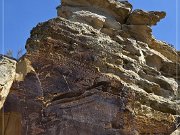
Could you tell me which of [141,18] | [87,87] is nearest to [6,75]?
[87,87]

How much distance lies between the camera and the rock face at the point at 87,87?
12.7 meters

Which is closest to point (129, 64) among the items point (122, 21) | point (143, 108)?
point (143, 108)

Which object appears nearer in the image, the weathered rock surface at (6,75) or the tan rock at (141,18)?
the weathered rock surface at (6,75)

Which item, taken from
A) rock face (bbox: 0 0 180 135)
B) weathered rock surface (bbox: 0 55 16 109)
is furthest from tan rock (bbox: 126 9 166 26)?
weathered rock surface (bbox: 0 55 16 109)

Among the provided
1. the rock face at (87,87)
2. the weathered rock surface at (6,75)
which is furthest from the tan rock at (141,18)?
the weathered rock surface at (6,75)

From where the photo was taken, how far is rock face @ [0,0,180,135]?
41.6 feet

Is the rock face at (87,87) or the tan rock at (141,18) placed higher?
the tan rock at (141,18)

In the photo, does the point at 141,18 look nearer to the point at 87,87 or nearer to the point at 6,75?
the point at 87,87

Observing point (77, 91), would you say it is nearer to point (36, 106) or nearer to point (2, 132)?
point (36, 106)

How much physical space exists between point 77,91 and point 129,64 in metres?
3.15

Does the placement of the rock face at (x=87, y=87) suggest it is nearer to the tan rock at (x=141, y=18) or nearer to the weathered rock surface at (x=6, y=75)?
the weathered rock surface at (x=6, y=75)

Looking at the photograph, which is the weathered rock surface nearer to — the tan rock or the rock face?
the rock face

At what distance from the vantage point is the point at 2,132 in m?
12.8

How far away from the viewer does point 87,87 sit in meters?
13.5
